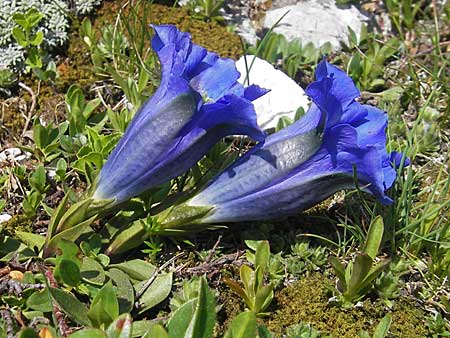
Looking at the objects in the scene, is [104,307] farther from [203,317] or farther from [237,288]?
[237,288]

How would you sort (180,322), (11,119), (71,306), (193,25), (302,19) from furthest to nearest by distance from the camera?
(302,19) → (193,25) → (11,119) → (71,306) → (180,322)

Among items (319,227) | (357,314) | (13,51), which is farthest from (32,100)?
(357,314)

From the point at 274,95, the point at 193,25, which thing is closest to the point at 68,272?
the point at 274,95

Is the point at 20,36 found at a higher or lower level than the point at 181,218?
higher

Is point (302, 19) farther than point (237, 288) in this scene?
Yes

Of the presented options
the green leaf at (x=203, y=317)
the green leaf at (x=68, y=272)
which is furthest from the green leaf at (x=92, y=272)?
the green leaf at (x=203, y=317)

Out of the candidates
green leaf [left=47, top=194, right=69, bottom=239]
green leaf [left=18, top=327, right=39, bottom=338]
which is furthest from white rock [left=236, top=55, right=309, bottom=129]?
green leaf [left=18, top=327, right=39, bottom=338]

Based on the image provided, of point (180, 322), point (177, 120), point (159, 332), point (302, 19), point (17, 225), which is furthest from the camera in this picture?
point (302, 19)
